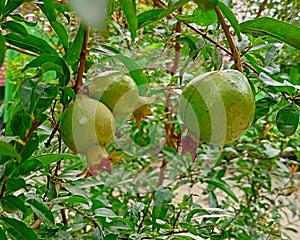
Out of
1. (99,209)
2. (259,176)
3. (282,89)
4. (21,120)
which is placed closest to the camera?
(21,120)

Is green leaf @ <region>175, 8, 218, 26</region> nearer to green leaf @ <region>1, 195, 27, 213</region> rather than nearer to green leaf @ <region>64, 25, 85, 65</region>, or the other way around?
green leaf @ <region>64, 25, 85, 65</region>

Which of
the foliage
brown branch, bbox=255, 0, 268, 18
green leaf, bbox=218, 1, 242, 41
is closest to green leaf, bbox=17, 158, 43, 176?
the foliage

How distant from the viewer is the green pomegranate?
42 centimetres

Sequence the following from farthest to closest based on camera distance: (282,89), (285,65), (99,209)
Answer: (285,65), (99,209), (282,89)

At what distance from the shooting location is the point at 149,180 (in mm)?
1277

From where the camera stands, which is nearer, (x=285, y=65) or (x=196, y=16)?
(x=196, y=16)

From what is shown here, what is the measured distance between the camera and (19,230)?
42cm

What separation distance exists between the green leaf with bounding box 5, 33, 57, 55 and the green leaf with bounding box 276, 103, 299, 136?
0.27m

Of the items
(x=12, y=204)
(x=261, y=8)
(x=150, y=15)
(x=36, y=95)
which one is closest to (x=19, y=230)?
(x=12, y=204)

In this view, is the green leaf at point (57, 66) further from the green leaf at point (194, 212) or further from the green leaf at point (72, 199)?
the green leaf at point (194, 212)

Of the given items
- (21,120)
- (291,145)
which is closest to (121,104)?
(21,120)

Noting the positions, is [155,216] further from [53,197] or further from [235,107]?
[235,107]

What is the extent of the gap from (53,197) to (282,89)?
0.29 metres

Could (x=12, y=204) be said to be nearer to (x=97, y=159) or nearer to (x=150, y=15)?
(x=97, y=159)
